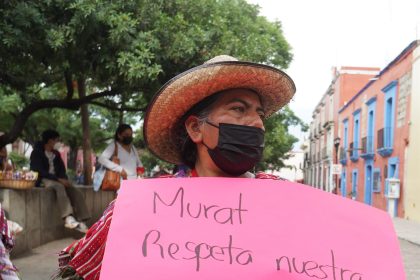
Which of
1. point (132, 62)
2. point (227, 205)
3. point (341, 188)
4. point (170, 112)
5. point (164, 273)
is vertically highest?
point (132, 62)

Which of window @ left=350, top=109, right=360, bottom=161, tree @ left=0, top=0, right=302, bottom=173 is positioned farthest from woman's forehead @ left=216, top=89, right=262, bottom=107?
window @ left=350, top=109, right=360, bottom=161

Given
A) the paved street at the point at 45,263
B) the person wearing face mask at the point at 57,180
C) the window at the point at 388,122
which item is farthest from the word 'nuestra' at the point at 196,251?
the window at the point at 388,122

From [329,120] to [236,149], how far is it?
136ft

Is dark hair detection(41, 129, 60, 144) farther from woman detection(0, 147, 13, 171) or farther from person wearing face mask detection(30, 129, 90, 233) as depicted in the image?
woman detection(0, 147, 13, 171)

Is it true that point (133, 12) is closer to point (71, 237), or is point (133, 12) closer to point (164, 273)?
point (71, 237)

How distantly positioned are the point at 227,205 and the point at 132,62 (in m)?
4.89

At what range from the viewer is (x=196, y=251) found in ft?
4.36

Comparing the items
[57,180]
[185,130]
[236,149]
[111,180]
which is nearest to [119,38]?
[111,180]

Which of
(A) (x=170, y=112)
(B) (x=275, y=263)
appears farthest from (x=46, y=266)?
(B) (x=275, y=263)

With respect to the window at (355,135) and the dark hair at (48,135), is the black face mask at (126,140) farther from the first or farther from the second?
the window at (355,135)

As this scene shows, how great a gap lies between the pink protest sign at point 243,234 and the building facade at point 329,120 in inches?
1392

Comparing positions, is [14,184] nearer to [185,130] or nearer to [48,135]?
[48,135]

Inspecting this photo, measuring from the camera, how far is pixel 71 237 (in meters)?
8.01

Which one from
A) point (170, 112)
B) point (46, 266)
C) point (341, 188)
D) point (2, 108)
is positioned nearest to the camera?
point (170, 112)
